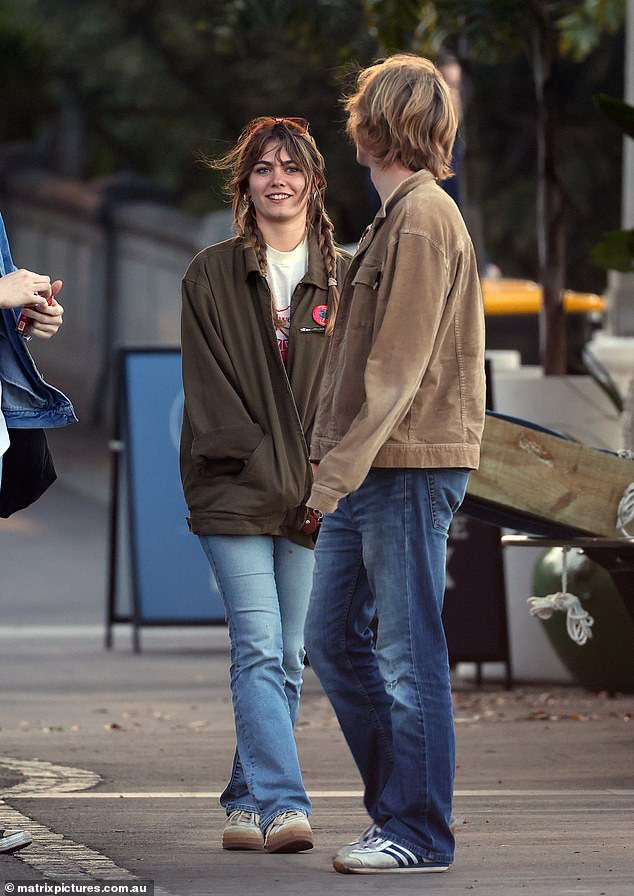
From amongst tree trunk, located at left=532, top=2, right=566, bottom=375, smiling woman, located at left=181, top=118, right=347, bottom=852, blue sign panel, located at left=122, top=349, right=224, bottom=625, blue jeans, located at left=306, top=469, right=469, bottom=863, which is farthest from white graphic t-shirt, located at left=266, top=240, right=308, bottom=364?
blue sign panel, located at left=122, top=349, right=224, bottom=625

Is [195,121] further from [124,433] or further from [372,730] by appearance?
[372,730]

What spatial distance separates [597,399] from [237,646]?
3.85 metres

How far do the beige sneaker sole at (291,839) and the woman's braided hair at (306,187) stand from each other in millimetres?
1293

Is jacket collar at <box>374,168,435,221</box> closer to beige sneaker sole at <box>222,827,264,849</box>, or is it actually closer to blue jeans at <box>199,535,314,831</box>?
blue jeans at <box>199,535,314,831</box>

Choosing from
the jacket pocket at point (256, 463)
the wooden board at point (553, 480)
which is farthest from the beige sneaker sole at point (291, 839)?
the wooden board at point (553, 480)

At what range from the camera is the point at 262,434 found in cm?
540

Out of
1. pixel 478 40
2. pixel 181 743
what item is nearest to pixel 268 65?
pixel 478 40

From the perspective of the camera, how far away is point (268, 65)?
74.1 feet

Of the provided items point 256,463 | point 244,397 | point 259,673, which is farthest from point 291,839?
point 244,397

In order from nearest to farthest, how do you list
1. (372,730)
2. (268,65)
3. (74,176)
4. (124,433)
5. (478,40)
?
(372,730) < (124,433) < (478,40) < (268,65) < (74,176)

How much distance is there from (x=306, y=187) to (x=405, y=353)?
0.83m

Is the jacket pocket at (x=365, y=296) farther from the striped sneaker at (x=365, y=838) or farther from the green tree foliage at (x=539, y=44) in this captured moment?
the green tree foliage at (x=539, y=44)

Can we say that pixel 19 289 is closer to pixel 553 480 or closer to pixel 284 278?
pixel 284 278

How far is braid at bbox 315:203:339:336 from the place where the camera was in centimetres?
552
